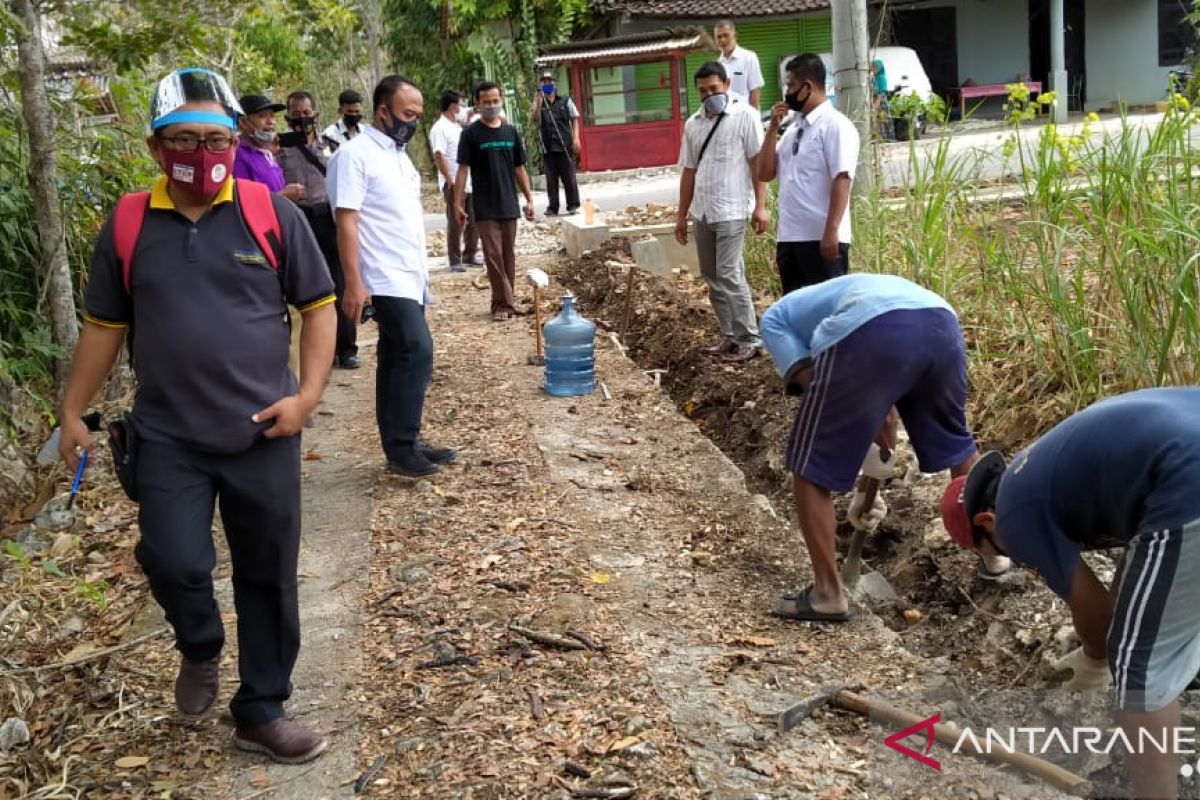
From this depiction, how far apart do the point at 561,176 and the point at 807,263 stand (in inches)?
389

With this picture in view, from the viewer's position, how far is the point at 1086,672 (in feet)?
10.5

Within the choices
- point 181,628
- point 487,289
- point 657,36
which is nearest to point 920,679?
point 181,628

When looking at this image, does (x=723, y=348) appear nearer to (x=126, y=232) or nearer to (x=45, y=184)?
(x=45, y=184)

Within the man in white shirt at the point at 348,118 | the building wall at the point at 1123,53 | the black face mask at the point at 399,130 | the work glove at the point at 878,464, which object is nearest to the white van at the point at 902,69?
the building wall at the point at 1123,53

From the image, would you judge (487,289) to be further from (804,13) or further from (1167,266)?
(804,13)

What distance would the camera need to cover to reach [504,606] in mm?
4445

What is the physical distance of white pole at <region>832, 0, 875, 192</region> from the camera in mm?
8062

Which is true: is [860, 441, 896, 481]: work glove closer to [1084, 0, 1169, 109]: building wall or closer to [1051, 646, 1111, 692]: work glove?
[1051, 646, 1111, 692]: work glove

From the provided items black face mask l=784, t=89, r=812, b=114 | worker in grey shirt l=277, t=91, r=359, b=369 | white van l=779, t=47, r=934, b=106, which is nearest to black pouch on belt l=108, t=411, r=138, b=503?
black face mask l=784, t=89, r=812, b=114

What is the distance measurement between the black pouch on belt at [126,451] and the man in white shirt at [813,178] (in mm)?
4451

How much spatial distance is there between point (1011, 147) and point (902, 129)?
18669 millimetres

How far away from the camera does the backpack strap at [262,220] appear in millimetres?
3359

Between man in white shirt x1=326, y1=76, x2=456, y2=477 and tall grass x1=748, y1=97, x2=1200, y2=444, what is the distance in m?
2.83

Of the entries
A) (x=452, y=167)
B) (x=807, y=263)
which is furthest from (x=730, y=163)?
(x=452, y=167)
